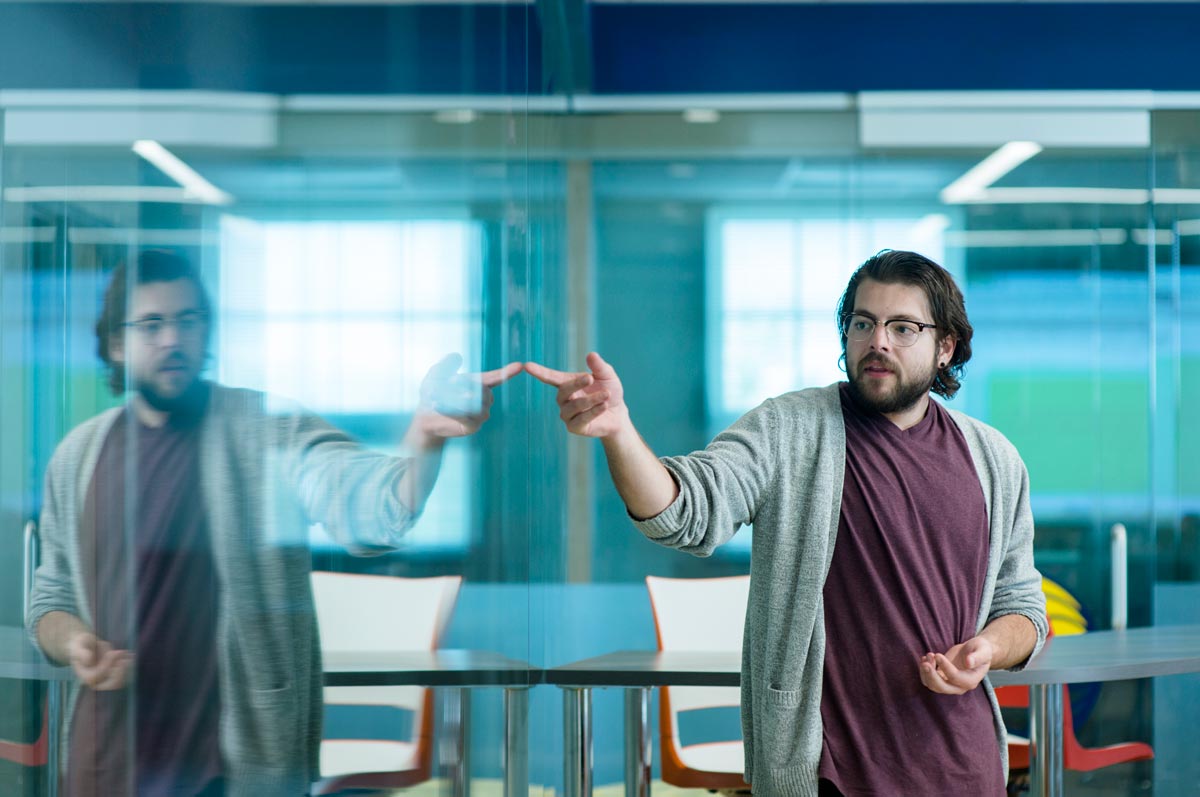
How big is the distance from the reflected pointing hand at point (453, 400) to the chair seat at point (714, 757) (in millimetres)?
1649

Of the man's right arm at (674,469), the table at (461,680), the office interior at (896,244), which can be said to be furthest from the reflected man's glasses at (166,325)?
the office interior at (896,244)

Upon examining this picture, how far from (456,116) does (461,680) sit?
633 millimetres

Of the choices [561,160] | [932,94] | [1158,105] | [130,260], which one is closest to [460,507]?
[130,260]

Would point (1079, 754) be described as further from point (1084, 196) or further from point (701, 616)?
point (1084, 196)

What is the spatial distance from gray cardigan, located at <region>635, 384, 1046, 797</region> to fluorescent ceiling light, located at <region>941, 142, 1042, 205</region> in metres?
2.63

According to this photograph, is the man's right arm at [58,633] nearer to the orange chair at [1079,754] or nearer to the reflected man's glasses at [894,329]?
the reflected man's glasses at [894,329]

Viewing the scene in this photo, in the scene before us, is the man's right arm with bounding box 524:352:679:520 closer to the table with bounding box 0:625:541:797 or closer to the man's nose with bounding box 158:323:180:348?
the table with bounding box 0:625:541:797

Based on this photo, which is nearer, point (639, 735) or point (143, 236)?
point (143, 236)

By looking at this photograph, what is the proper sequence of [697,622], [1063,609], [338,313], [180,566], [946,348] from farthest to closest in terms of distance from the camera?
[1063,609] → [697,622] → [946,348] → [338,313] → [180,566]

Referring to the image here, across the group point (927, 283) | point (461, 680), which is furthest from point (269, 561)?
point (927, 283)

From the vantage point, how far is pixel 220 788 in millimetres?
689

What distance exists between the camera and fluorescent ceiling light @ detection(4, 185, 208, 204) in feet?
Result: 1.74

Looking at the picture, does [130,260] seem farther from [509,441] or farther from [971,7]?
[971,7]

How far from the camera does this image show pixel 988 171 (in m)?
4.11
